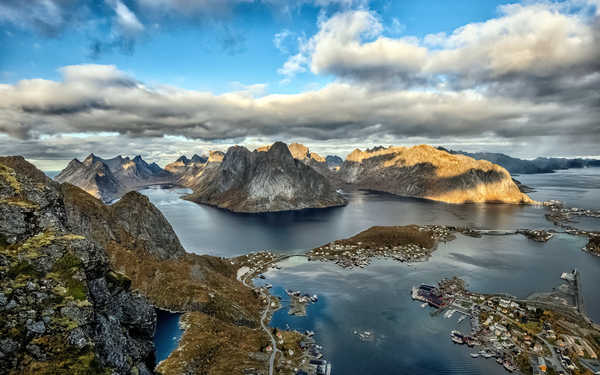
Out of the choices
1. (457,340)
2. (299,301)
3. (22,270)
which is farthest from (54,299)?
(299,301)

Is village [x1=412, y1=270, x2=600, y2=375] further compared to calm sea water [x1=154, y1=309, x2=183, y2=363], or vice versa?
village [x1=412, y1=270, x2=600, y2=375]

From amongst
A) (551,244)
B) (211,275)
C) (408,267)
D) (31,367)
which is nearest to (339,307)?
(211,275)

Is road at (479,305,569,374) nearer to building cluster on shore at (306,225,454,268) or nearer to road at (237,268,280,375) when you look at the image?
building cluster on shore at (306,225,454,268)

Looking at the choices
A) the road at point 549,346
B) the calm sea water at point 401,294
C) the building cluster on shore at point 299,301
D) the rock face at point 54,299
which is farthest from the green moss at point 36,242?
the road at point 549,346

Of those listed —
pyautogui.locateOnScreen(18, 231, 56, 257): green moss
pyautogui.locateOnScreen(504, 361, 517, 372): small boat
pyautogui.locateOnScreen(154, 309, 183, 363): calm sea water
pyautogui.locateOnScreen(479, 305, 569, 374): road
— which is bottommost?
pyautogui.locateOnScreen(504, 361, 517, 372): small boat

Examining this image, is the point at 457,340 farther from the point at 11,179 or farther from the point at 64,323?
the point at 11,179

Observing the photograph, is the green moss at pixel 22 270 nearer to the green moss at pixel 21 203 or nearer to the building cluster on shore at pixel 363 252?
the green moss at pixel 21 203

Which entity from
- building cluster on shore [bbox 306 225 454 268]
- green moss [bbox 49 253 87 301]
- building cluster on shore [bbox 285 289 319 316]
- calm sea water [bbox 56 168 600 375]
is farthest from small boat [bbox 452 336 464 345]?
green moss [bbox 49 253 87 301]

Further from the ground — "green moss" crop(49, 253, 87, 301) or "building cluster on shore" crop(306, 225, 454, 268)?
"green moss" crop(49, 253, 87, 301)

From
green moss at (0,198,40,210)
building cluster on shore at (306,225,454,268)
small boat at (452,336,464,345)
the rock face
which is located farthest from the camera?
building cluster on shore at (306,225,454,268)
